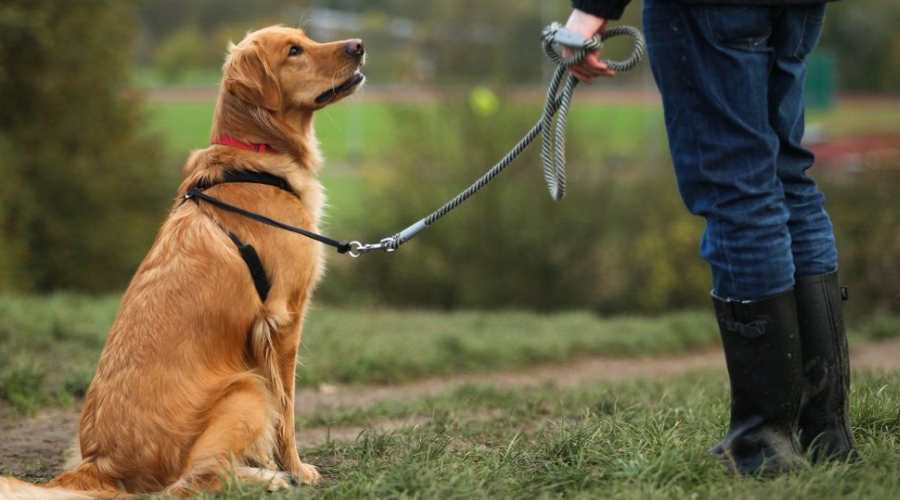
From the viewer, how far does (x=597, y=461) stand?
3.09 m

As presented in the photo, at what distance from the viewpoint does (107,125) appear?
39.4 ft

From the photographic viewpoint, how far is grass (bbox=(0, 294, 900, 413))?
562cm

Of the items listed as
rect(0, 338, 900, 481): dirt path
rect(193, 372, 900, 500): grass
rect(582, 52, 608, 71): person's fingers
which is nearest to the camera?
rect(193, 372, 900, 500): grass

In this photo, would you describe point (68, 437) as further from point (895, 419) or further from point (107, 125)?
point (107, 125)

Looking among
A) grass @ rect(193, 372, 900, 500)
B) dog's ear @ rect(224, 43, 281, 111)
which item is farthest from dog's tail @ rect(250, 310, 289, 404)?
dog's ear @ rect(224, 43, 281, 111)

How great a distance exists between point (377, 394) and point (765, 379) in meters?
3.89

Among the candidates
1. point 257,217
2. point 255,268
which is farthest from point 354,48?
point 255,268

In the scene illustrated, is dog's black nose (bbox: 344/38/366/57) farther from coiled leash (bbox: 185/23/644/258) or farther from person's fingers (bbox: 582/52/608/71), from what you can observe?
person's fingers (bbox: 582/52/608/71)

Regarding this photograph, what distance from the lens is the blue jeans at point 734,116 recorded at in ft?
9.00

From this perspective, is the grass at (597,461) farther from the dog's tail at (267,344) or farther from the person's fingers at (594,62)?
the person's fingers at (594,62)

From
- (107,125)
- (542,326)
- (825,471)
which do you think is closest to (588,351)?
(542,326)

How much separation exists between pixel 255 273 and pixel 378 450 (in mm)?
906

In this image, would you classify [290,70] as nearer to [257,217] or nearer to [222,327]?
[257,217]

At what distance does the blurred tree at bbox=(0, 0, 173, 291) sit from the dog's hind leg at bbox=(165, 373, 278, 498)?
811cm
